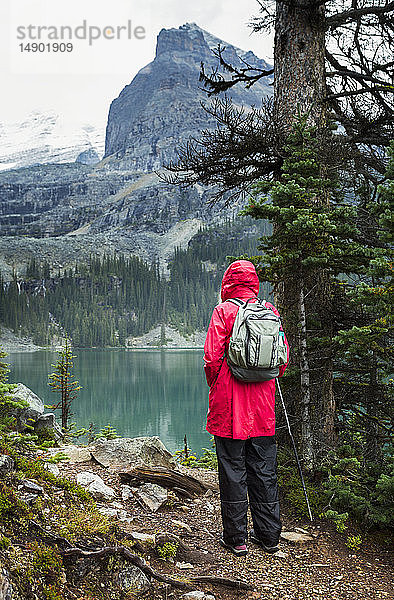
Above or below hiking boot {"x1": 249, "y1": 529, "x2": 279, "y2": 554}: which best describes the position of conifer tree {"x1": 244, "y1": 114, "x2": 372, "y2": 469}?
above

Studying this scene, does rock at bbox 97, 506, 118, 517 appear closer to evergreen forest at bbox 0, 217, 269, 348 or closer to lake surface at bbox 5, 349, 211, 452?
lake surface at bbox 5, 349, 211, 452

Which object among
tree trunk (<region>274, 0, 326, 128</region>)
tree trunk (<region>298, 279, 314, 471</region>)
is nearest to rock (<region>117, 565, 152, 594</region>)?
tree trunk (<region>298, 279, 314, 471</region>)

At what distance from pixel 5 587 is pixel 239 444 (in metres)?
1.80

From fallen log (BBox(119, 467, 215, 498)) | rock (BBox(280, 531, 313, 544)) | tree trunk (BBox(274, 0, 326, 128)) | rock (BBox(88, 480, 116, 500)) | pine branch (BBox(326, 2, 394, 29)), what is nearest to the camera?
rock (BBox(280, 531, 313, 544))

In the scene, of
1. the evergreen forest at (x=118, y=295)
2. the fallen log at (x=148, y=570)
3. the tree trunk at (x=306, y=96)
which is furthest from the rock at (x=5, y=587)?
the evergreen forest at (x=118, y=295)

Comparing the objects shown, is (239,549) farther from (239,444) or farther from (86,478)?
(86,478)

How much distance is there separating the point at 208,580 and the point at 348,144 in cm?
432

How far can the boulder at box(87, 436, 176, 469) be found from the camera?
4.84 metres

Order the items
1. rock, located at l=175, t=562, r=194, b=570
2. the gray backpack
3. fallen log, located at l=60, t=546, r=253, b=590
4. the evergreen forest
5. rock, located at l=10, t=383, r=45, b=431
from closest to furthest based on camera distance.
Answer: fallen log, located at l=60, t=546, r=253, b=590 < rock, located at l=175, t=562, r=194, b=570 < the gray backpack < rock, located at l=10, t=383, r=45, b=431 < the evergreen forest

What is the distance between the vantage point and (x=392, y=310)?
11.7 feet

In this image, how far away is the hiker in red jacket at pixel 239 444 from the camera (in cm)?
330

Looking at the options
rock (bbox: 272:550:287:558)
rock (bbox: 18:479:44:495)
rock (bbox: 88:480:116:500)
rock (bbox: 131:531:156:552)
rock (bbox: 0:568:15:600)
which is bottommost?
rock (bbox: 272:550:287:558)

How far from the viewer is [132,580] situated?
2502 millimetres

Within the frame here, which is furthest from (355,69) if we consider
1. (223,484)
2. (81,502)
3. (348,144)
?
(81,502)
